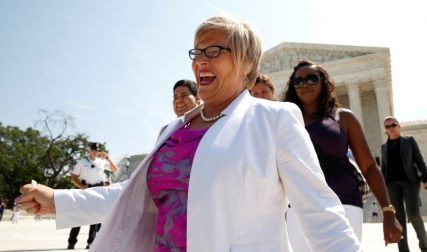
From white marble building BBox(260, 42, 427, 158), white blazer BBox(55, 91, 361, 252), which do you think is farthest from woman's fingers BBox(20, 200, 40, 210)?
white marble building BBox(260, 42, 427, 158)

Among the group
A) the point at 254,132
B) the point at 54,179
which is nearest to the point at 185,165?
the point at 254,132

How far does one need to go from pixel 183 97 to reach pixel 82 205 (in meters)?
2.80

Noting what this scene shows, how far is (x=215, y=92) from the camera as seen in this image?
2.02 metres

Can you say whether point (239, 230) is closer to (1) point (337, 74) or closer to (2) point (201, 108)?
(2) point (201, 108)

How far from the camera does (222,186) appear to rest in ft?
5.23

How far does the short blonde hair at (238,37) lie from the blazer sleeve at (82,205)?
843 mm

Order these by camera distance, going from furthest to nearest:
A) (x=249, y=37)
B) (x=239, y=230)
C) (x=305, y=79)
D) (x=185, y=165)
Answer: (x=305, y=79)
(x=249, y=37)
(x=185, y=165)
(x=239, y=230)

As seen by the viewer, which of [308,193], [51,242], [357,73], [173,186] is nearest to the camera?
[308,193]

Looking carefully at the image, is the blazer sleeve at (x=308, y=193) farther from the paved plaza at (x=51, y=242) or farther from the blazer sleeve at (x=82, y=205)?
the paved plaza at (x=51, y=242)

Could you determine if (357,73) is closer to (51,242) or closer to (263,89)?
(51,242)

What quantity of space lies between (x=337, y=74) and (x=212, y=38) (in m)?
43.3

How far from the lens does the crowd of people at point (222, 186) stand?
62.0 inches

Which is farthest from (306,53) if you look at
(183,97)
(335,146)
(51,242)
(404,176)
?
(335,146)

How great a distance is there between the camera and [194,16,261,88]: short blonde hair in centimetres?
195
